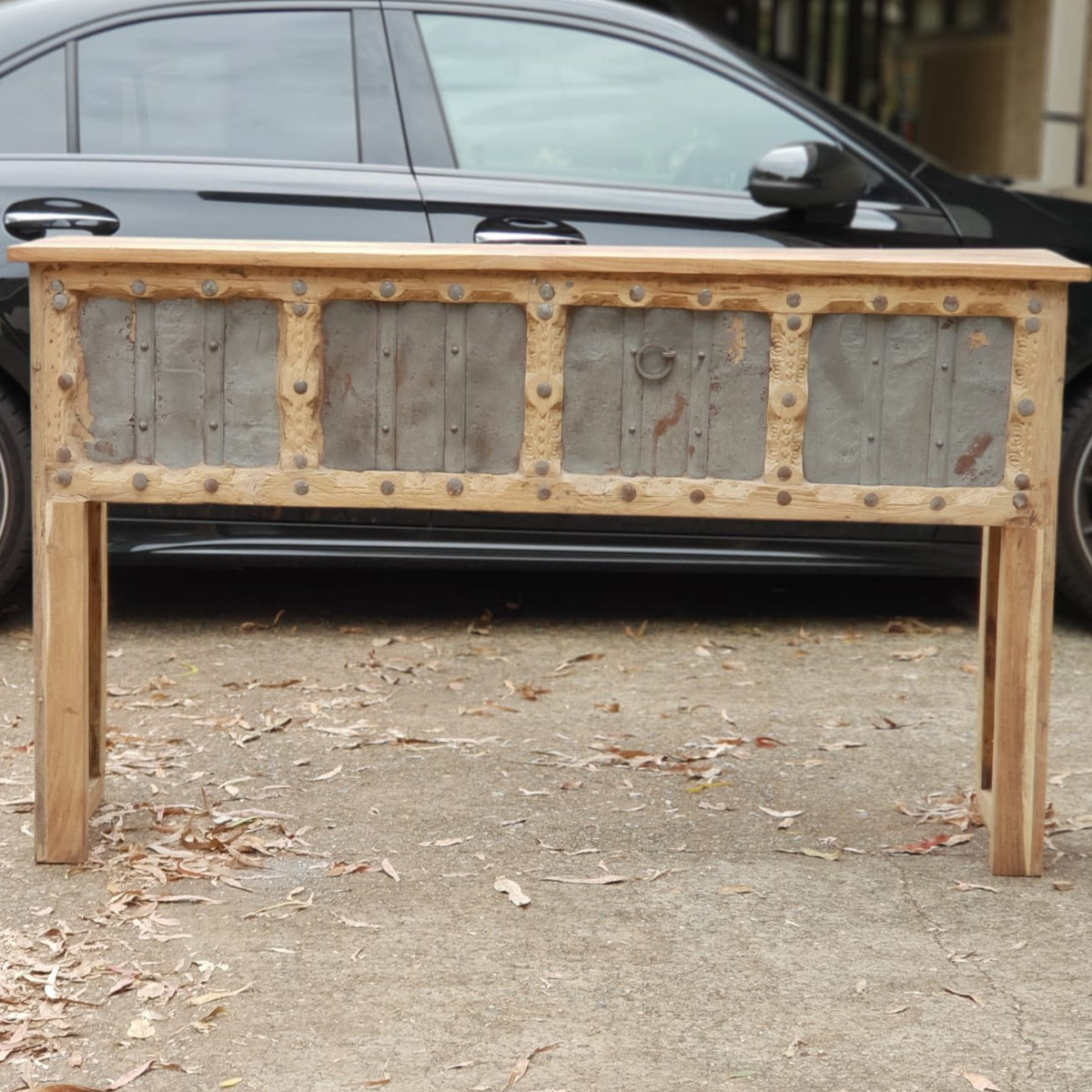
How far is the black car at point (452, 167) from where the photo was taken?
4438mm

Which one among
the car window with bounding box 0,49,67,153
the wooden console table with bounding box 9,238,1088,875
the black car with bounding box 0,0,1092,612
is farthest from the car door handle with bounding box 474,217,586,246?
the wooden console table with bounding box 9,238,1088,875

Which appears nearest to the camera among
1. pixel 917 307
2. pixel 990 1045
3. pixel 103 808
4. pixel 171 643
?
pixel 990 1045

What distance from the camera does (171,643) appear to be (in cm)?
462

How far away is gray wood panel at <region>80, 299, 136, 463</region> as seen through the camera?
2.98 meters

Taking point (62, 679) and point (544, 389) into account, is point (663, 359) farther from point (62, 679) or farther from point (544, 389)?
point (62, 679)

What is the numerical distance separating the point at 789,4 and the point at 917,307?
13646 millimetres

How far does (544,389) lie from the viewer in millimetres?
3010

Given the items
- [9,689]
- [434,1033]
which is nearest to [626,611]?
[9,689]

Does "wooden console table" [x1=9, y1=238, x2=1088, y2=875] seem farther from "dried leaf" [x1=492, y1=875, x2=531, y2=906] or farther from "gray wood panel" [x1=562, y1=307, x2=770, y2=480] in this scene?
"dried leaf" [x1=492, y1=875, x2=531, y2=906]

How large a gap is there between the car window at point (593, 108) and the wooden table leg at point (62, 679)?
2.03 m

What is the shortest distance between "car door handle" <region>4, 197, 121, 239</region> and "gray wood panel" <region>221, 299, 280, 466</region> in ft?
→ 5.05

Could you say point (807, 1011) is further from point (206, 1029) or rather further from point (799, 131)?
point (799, 131)

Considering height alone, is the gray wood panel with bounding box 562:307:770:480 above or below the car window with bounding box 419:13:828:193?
below

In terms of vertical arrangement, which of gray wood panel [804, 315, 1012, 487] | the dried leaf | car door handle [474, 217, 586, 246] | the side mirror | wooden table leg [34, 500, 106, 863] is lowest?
the dried leaf
